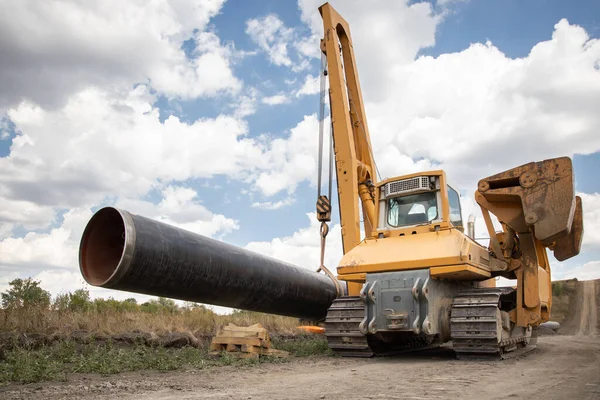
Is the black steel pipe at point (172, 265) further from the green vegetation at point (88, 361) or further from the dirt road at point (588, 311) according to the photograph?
the dirt road at point (588, 311)

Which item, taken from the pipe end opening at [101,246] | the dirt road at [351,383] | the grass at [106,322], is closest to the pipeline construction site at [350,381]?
the dirt road at [351,383]

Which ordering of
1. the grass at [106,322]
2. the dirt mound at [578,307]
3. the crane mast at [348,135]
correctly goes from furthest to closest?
the dirt mound at [578,307]
the crane mast at [348,135]
the grass at [106,322]

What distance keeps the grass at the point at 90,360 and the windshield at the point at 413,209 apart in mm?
3206

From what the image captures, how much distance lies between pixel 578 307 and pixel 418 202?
20511 mm

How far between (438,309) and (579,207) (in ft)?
16.6

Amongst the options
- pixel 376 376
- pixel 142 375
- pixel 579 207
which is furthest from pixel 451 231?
pixel 142 375

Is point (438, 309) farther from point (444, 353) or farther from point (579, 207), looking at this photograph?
point (579, 207)

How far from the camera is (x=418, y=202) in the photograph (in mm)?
9633

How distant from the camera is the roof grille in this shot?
950cm

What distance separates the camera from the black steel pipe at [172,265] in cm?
620

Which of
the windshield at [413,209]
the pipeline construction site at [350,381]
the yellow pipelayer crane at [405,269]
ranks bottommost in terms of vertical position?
the pipeline construction site at [350,381]

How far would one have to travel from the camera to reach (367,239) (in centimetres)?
965

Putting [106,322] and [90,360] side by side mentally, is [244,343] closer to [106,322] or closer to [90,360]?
[90,360]

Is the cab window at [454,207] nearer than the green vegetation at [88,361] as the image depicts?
No
